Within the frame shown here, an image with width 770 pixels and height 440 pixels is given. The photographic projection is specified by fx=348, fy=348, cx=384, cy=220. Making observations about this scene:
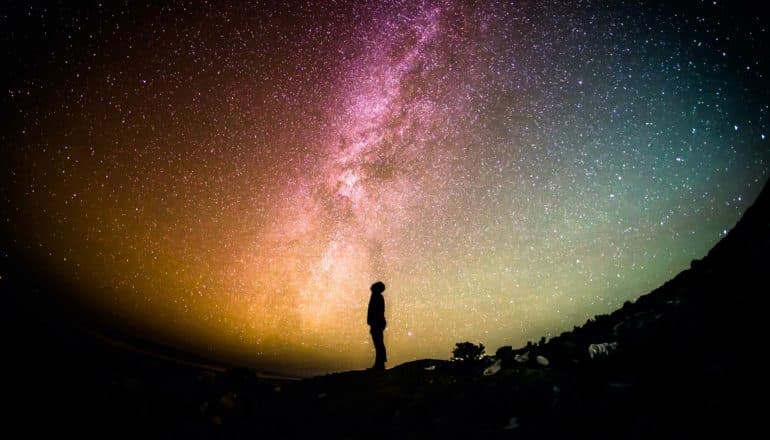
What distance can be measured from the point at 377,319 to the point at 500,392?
4275 millimetres

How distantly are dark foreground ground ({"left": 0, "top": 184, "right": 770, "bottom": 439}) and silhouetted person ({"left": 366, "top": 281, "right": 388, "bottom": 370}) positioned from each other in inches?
82.0

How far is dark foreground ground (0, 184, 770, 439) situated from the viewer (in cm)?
292

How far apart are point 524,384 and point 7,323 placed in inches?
319

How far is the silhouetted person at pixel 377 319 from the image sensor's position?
8.28 m

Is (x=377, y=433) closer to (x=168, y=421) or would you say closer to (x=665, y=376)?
(x=168, y=421)

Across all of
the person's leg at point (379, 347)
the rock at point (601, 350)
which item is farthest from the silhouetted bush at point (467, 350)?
the rock at point (601, 350)

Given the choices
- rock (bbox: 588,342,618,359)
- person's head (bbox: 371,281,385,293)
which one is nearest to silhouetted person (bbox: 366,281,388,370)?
person's head (bbox: 371,281,385,293)

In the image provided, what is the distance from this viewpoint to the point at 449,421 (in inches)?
162

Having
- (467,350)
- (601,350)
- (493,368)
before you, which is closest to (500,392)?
(493,368)

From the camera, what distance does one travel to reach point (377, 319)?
8.42 meters

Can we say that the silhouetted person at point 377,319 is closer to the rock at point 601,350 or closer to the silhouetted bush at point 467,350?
the silhouetted bush at point 467,350

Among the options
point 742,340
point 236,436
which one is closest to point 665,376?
point 742,340

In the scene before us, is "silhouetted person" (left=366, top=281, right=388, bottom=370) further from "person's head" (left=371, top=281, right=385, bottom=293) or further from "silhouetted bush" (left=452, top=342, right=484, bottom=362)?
"silhouetted bush" (left=452, top=342, right=484, bottom=362)

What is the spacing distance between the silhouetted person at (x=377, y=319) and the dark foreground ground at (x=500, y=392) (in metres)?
2.08
